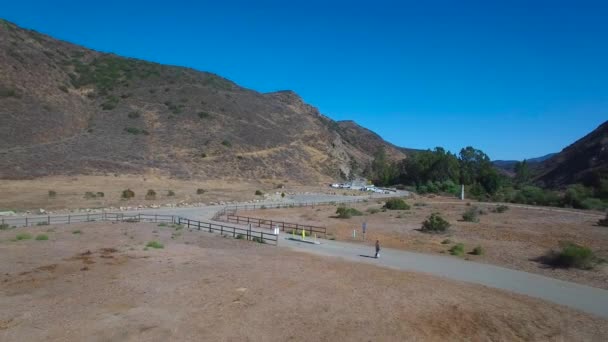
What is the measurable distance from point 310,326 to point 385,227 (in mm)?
23597

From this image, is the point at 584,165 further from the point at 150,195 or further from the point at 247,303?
the point at 247,303

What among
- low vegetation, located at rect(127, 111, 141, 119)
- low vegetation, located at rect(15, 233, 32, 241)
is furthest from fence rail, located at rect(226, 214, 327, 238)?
low vegetation, located at rect(127, 111, 141, 119)

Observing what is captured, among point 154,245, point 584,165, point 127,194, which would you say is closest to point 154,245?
point 154,245

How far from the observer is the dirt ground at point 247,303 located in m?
12.0

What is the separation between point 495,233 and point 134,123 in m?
73.2

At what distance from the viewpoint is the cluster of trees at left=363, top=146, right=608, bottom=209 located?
6400 cm

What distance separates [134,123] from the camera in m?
83.7

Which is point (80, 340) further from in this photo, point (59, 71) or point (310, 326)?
point (59, 71)

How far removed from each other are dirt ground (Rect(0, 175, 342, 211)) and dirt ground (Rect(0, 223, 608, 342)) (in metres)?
22.6

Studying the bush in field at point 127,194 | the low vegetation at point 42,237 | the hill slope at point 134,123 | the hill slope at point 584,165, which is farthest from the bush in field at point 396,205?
the hill slope at point 584,165

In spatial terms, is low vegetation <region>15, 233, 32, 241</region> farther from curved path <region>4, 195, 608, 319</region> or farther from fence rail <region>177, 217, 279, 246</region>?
curved path <region>4, 195, 608, 319</region>

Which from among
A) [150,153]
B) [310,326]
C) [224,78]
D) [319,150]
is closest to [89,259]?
[310,326]

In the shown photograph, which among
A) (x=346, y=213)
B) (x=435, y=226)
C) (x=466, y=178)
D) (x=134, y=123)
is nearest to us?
(x=435, y=226)

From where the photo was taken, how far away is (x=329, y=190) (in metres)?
79.4
